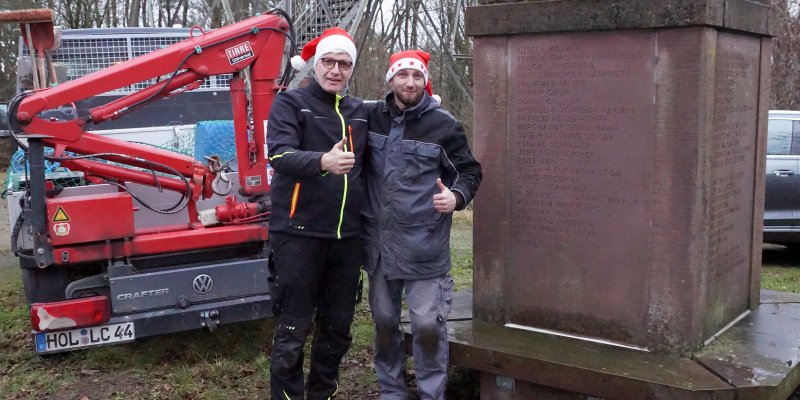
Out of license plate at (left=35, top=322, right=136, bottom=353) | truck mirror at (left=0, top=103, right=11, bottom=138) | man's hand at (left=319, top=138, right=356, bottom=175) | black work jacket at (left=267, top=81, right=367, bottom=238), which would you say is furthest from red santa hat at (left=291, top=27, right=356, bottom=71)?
truck mirror at (left=0, top=103, right=11, bottom=138)

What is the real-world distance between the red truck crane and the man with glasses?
3.96ft

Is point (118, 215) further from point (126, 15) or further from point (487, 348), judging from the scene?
point (126, 15)

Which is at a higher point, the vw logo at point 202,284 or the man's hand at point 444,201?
the man's hand at point 444,201

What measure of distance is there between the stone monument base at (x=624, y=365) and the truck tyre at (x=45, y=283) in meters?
2.24

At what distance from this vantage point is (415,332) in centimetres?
376

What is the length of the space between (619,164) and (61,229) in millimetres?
3154

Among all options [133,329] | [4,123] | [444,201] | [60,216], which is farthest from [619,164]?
[4,123]

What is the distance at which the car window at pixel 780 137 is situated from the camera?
27.1ft

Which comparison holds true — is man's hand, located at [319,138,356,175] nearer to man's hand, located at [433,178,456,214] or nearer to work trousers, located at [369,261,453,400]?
man's hand, located at [433,178,456,214]

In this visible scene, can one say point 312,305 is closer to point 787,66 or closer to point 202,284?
point 202,284

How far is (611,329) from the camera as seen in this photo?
3.85 m

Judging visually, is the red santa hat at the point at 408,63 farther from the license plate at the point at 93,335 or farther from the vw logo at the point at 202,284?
the license plate at the point at 93,335

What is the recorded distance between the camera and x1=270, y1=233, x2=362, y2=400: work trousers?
3684 mm

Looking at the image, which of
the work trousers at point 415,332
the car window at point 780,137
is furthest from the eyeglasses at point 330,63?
the car window at point 780,137
